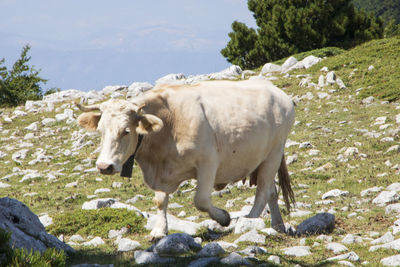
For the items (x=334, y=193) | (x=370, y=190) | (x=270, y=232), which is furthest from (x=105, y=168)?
(x=370, y=190)

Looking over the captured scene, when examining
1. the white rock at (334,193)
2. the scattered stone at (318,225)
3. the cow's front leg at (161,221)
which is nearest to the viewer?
the cow's front leg at (161,221)

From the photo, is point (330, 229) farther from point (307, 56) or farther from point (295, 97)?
point (307, 56)

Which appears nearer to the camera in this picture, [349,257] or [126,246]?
[349,257]

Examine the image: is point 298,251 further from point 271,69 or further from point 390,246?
point 271,69

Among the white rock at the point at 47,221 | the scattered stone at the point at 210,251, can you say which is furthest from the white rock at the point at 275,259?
the white rock at the point at 47,221

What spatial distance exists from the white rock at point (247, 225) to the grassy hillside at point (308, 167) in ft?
0.58

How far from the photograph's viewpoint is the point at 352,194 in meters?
11.4

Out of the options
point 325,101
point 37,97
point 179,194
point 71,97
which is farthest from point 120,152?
point 37,97

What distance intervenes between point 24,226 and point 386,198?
265 inches

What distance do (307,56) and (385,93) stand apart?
11.0m

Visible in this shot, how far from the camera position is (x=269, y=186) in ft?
31.0

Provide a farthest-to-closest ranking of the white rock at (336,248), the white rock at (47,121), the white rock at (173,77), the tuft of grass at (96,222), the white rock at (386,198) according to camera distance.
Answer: the white rock at (173,77) < the white rock at (47,121) < the white rock at (386,198) < the tuft of grass at (96,222) < the white rock at (336,248)

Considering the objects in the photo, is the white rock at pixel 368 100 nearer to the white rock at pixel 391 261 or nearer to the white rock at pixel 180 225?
the white rock at pixel 180 225

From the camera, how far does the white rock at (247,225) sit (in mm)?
8539
